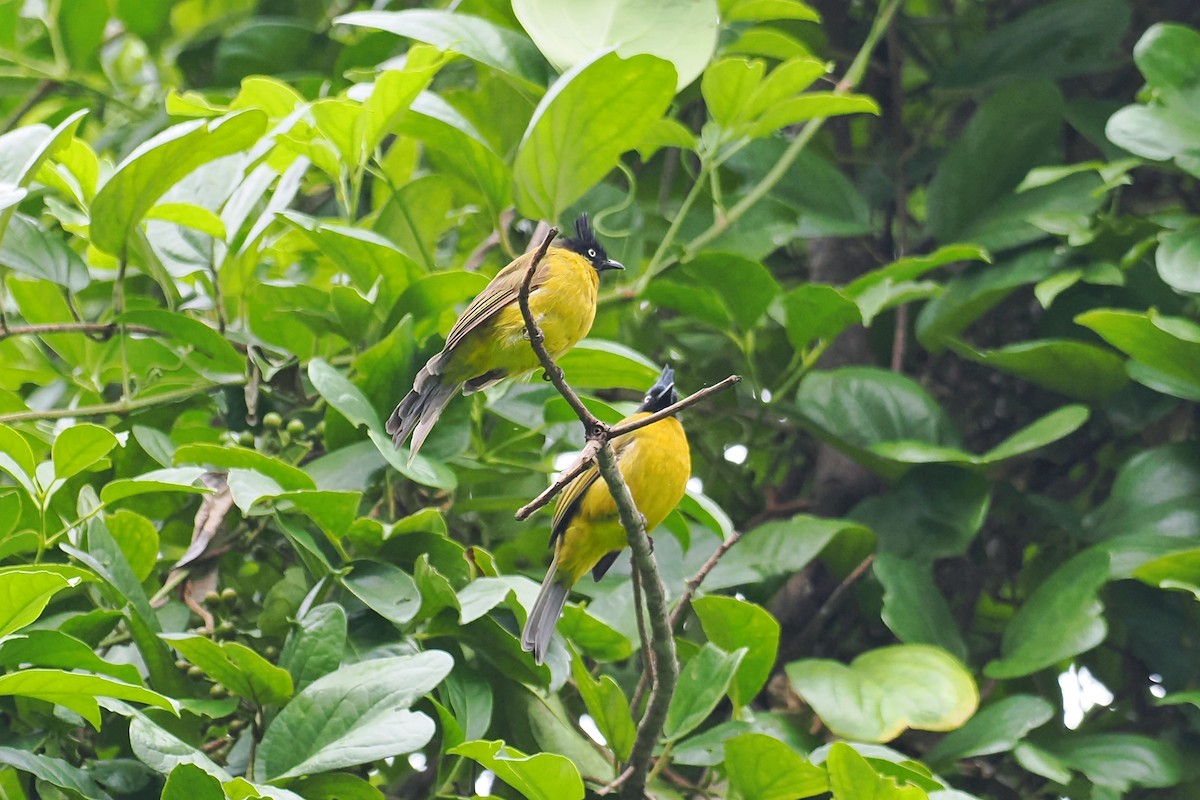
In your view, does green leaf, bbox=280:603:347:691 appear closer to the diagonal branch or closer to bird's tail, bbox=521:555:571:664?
bird's tail, bbox=521:555:571:664

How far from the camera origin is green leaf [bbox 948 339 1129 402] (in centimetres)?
203

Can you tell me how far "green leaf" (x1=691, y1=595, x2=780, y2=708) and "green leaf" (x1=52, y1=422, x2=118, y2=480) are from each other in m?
0.73

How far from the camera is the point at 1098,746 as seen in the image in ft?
6.05

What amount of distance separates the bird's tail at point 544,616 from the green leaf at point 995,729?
24.8 inches

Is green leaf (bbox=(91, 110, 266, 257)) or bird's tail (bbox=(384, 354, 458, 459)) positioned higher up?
green leaf (bbox=(91, 110, 266, 257))

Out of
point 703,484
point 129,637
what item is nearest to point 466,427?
point 129,637

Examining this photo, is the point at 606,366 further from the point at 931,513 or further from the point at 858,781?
the point at 931,513

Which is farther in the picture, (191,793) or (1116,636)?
(1116,636)

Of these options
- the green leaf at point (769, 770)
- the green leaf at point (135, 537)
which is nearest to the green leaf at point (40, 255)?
the green leaf at point (135, 537)

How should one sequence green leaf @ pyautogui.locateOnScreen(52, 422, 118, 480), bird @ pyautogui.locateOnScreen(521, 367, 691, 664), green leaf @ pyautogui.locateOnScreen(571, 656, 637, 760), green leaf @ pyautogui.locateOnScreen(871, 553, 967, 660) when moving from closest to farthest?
green leaf @ pyautogui.locateOnScreen(52, 422, 118, 480) → green leaf @ pyautogui.locateOnScreen(571, 656, 637, 760) → bird @ pyautogui.locateOnScreen(521, 367, 691, 664) → green leaf @ pyautogui.locateOnScreen(871, 553, 967, 660)

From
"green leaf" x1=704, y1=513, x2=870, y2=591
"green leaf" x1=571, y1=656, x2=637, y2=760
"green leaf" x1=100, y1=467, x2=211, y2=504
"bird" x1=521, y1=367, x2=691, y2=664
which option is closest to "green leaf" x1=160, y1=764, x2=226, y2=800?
"green leaf" x1=100, y1=467, x2=211, y2=504

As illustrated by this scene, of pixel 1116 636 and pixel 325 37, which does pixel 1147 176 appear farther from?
pixel 325 37

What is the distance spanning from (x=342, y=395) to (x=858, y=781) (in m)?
0.72

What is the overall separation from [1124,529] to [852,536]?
16.7 inches
